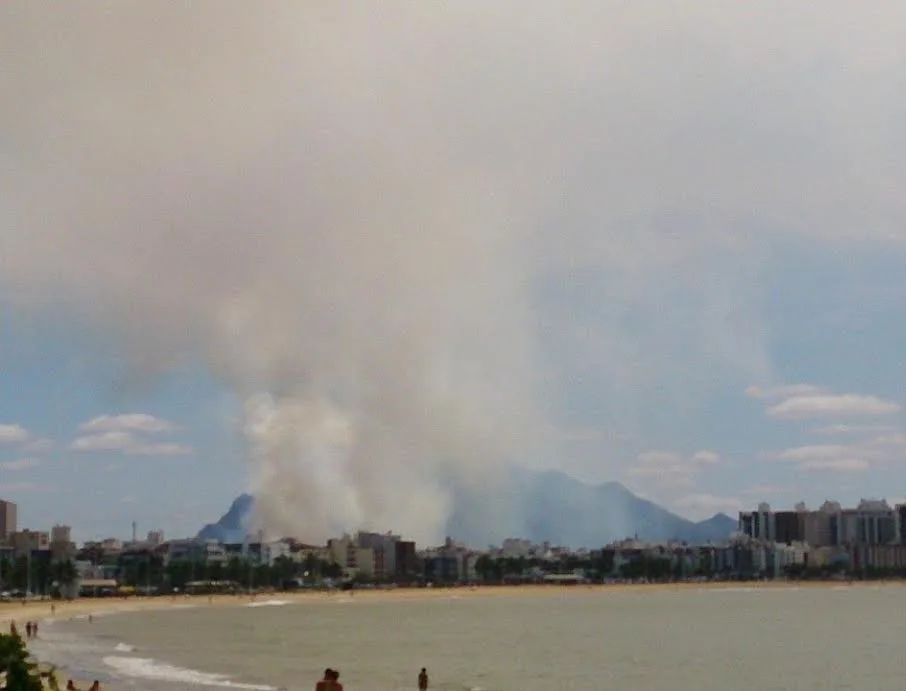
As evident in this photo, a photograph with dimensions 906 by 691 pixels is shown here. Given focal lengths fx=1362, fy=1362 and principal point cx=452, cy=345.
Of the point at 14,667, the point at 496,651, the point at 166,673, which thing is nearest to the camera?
the point at 14,667

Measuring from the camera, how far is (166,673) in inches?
2559

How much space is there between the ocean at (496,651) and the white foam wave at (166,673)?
0.20ft

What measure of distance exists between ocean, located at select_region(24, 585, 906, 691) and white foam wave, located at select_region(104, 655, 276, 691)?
0.20 ft

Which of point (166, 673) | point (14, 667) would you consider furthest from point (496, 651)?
point (14, 667)

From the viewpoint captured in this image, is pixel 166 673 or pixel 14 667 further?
pixel 166 673

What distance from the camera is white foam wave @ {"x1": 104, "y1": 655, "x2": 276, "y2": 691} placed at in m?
58.1

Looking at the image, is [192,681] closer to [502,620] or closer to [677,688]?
[677,688]

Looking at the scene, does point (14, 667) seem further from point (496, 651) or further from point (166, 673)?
point (496, 651)

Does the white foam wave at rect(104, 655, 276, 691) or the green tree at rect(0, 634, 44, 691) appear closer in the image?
the green tree at rect(0, 634, 44, 691)

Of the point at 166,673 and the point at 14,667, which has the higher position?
the point at 14,667

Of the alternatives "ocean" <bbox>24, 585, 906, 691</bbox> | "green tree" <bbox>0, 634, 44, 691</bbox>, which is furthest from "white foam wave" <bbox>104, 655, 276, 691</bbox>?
"green tree" <bbox>0, 634, 44, 691</bbox>

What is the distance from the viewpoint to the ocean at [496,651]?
62.5 m

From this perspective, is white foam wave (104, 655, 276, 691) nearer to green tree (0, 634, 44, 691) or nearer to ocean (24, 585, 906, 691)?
ocean (24, 585, 906, 691)

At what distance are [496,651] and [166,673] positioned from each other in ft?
85.6
